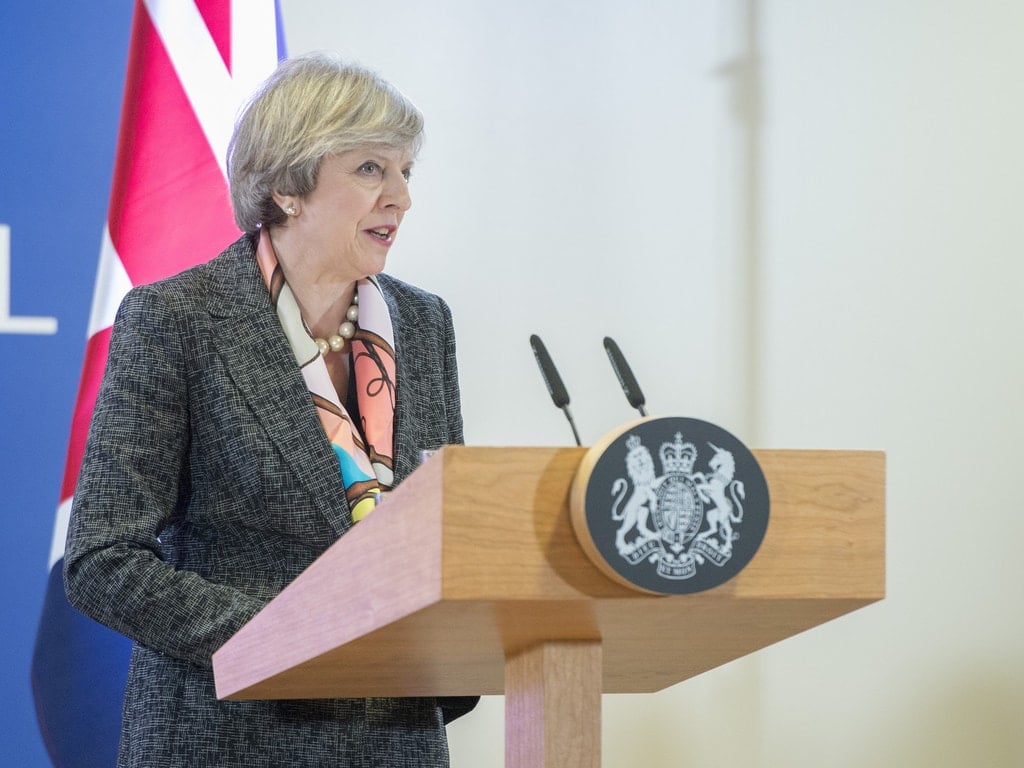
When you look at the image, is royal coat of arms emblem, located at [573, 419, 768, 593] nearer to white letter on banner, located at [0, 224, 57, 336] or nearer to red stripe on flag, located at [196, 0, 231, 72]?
white letter on banner, located at [0, 224, 57, 336]

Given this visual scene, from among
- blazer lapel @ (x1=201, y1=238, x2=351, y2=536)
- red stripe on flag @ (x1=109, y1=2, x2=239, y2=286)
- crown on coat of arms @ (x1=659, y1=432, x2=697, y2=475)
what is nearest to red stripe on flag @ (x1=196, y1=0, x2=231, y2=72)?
red stripe on flag @ (x1=109, y1=2, x2=239, y2=286)

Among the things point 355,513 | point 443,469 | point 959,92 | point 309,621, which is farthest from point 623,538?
point 959,92

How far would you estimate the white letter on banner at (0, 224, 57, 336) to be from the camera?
2.10m

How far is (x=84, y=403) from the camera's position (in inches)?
83.5

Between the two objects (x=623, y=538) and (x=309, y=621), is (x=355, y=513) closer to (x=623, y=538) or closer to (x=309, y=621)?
(x=309, y=621)

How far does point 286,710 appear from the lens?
1622 millimetres

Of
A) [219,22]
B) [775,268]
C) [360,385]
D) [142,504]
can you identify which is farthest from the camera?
[775,268]

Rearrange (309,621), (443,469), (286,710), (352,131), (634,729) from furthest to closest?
1. (634,729)
2. (352,131)
3. (286,710)
4. (309,621)
5. (443,469)

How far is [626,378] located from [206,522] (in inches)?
30.1

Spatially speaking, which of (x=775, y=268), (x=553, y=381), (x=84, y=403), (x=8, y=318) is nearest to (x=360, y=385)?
(x=84, y=403)

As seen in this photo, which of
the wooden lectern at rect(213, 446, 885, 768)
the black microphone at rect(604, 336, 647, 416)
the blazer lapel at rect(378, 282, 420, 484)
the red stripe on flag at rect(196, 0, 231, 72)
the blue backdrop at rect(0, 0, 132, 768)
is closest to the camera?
the wooden lectern at rect(213, 446, 885, 768)

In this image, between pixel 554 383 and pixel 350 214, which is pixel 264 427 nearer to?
pixel 350 214

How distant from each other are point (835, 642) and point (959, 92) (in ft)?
3.87

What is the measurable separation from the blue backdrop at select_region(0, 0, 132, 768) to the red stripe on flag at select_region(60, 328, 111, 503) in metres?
0.01
